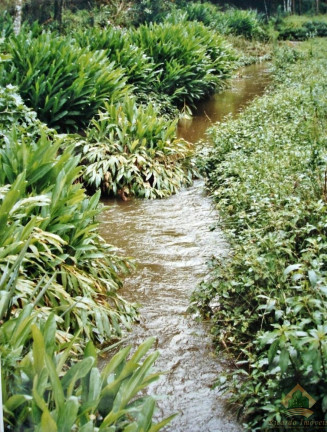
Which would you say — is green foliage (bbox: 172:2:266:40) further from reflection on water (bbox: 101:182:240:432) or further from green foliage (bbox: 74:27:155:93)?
reflection on water (bbox: 101:182:240:432)

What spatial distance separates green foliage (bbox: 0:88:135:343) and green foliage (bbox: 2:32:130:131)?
3.14 m

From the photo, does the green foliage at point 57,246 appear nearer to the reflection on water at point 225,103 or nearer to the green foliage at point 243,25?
the reflection on water at point 225,103

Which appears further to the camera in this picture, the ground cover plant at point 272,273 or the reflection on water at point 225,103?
the reflection on water at point 225,103

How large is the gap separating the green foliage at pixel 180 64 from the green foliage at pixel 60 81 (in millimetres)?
2515

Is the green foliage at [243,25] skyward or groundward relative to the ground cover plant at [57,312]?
skyward

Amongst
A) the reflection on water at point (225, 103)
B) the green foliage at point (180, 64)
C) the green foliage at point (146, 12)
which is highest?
the green foliage at point (146, 12)

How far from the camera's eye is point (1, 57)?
5797 mm

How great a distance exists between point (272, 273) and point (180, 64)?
9.25m

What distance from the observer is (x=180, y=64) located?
1170 centimetres

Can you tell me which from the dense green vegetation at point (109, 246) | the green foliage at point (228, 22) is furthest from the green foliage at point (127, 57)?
the green foliage at point (228, 22)

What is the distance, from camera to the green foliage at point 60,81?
→ 24.8 feet

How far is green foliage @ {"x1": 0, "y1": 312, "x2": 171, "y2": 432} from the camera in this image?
1.95 m

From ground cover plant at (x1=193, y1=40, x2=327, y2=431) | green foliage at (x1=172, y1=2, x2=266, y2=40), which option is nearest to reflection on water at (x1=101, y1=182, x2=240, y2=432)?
ground cover plant at (x1=193, y1=40, x2=327, y2=431)

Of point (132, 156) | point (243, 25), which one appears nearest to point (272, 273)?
point (132, 156)
